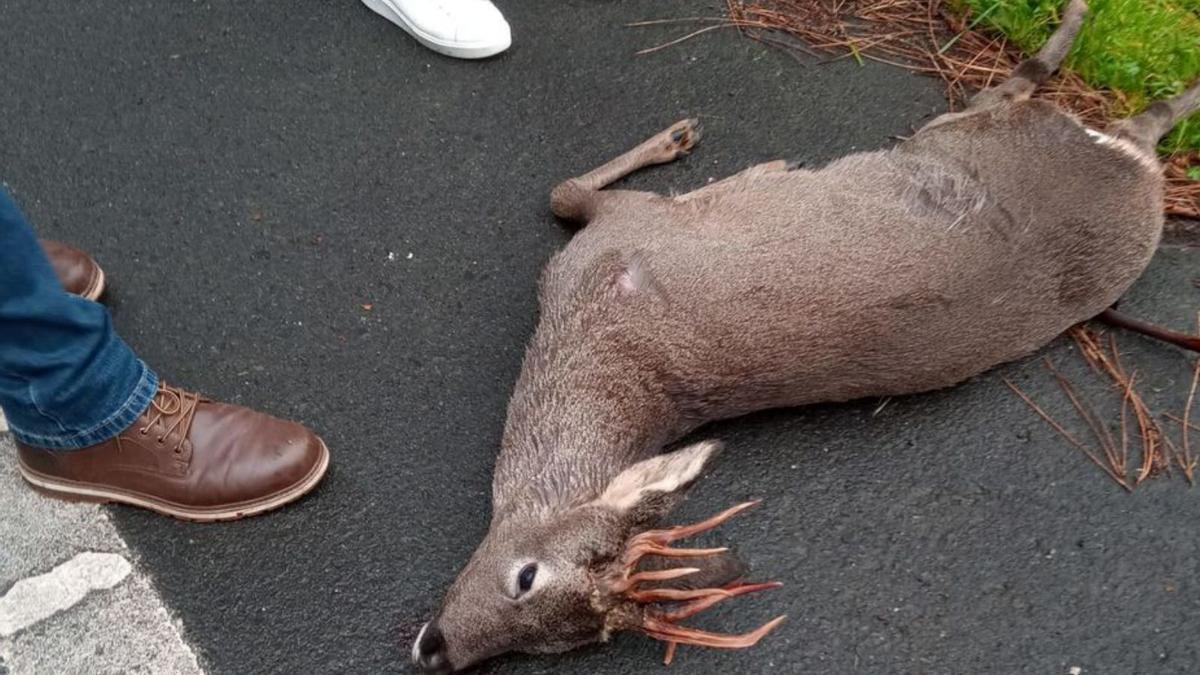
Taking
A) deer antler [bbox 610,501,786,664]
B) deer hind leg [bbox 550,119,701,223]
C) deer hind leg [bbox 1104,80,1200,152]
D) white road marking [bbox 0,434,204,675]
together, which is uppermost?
deer hind leg [bbox 1104,80,1200,152]

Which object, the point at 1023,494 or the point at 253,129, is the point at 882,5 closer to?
the point at 1023,494

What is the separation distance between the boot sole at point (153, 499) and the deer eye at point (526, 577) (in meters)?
0.93

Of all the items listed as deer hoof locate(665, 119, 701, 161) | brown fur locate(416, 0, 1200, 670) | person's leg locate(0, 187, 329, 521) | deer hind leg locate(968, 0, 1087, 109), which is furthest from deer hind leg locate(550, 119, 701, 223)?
person's leg locate(0, 187, 329, 521)

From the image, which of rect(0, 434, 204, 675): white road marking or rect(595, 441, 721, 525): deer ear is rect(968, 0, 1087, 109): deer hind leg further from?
rect(0, 434, 204, 675): white road marking

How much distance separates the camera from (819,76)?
476cm

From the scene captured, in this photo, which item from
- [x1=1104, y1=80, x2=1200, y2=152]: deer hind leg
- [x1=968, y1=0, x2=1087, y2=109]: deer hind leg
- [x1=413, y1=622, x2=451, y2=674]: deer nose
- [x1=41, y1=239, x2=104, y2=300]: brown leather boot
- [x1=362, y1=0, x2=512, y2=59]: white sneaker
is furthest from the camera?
[x1=362, y1=0, x2=512, y2=59]: white sneaker

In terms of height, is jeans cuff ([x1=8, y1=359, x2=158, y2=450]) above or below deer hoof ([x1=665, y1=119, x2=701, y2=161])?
below

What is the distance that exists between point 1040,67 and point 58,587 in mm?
4332

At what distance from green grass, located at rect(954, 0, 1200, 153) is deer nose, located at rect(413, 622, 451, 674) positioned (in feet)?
12.2

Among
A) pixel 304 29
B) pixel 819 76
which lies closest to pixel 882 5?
pixel 819 76

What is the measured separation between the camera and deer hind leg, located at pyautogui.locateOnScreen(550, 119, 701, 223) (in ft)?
13.5

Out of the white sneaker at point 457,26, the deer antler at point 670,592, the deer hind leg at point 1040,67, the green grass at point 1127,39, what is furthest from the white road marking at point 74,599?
the green grass at point 1127,39

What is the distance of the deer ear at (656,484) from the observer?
9.59 feet

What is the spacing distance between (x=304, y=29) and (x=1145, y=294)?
389cm
